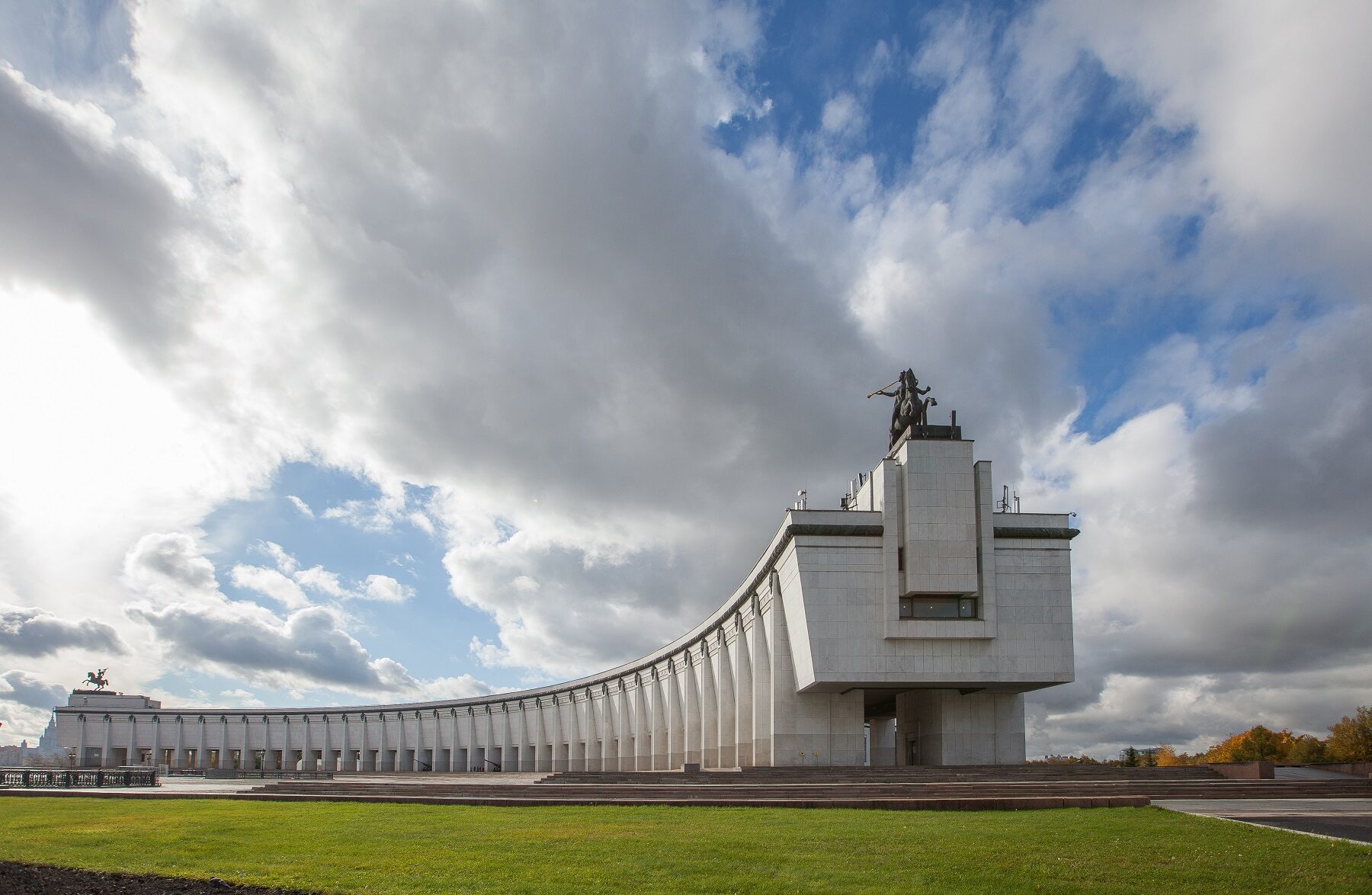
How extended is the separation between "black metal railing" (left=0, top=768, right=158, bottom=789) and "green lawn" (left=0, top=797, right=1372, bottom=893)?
74.7ft

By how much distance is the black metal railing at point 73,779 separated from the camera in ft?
131

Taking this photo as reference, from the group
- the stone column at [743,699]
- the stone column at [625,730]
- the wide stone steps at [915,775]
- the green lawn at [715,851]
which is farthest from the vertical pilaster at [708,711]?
the green lawn at [715,851]

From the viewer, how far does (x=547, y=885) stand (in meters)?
11.6

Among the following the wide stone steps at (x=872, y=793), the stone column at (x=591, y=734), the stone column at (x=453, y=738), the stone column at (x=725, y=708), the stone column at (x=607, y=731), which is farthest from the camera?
the stone column at (x=453, y=738)

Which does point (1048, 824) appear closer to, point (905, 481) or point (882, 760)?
point (905, 481)

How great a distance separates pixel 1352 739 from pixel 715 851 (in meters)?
67.1

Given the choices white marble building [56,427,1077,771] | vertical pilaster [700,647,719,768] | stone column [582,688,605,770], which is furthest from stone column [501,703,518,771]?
white marble building [56,427,1077,771]

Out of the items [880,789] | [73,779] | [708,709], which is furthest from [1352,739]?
[73,779]

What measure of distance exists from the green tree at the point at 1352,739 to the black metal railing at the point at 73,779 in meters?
65.5

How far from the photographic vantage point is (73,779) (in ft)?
139

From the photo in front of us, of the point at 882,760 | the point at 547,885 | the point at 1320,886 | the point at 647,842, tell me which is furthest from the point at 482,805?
the point at 882,760

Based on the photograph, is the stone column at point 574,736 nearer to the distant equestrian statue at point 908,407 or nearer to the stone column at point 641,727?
the stone column at point 641,727

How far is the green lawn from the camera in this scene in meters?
11.7

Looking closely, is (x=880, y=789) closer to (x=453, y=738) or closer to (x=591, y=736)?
(x=591, y=736)
